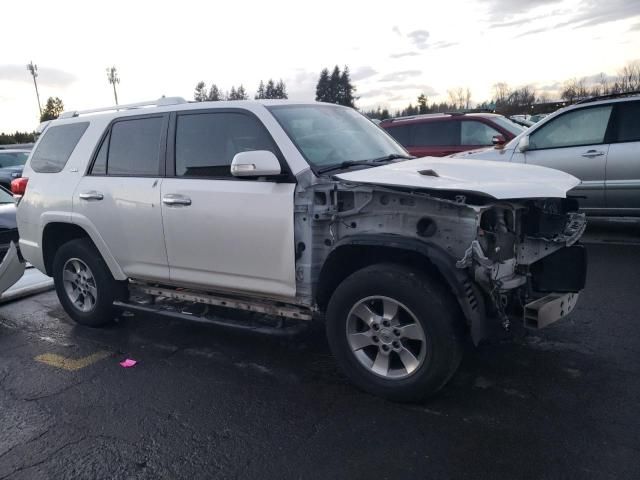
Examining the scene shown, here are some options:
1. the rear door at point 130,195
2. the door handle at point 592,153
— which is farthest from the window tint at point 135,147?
the door handle at point 592,153

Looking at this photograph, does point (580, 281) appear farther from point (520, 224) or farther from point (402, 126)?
point (402, 126)

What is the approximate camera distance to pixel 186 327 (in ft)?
17.3

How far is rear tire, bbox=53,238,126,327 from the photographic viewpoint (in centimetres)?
511

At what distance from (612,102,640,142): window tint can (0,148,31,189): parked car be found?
14382 mm

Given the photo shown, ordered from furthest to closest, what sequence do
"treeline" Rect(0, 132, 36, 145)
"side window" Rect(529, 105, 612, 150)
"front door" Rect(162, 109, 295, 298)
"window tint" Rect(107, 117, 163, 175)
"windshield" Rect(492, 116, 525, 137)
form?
"treeline" Rect(0, 132, 36, 145) → "windshield" Rect(492, 116, 525, 137) → "side window" Rect(529, 105, 612, 150) → "window tint" Rect(107, 117, 163, 175) → "front door" Rect(162, 109, 295, 298)

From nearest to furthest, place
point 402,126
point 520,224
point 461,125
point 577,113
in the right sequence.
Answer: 1. point 520,224
2. point 577,113
3. point 461,125
4. point 402,126

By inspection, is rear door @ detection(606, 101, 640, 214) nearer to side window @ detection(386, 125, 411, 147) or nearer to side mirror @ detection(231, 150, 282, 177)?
side window @ detection(386, 125, 411, 147)

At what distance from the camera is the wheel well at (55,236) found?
5.34 meters

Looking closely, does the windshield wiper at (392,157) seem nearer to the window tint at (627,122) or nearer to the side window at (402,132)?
the window tint at (627,122)

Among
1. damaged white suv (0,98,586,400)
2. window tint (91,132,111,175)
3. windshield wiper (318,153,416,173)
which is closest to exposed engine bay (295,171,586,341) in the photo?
damaged white suv (0,98,586,400)

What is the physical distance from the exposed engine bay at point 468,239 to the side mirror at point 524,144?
371 cm

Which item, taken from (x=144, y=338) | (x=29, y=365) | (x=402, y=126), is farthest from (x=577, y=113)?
(x=29, y=365)

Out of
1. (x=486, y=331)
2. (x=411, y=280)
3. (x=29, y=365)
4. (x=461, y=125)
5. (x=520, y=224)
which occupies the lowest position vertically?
(x=29, y=365)

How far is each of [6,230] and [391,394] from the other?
5.37 meters
